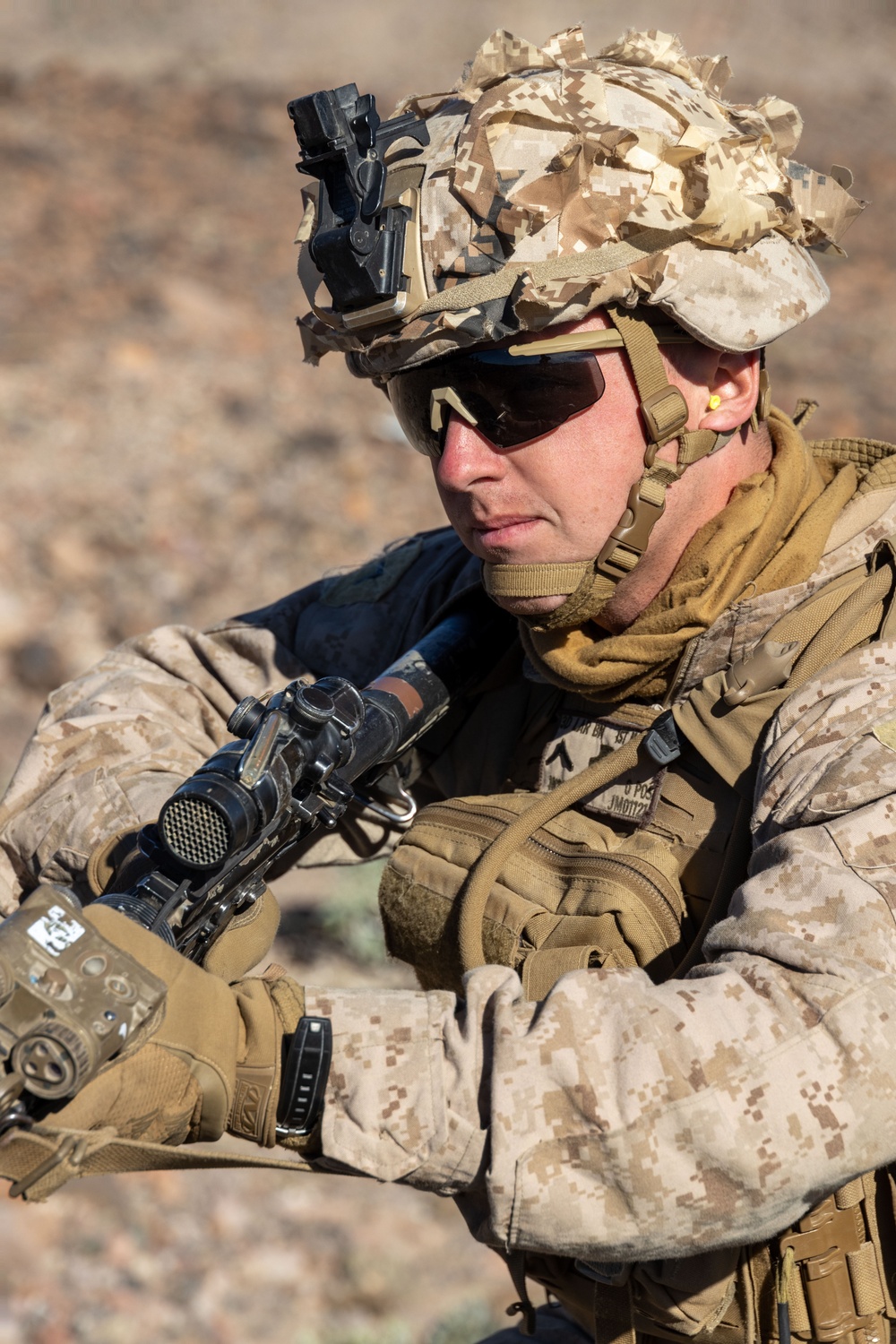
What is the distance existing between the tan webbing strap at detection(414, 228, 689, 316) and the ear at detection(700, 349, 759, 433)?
1.03ft

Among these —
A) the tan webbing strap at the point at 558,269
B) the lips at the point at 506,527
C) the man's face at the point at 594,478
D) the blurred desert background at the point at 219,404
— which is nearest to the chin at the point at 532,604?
the man's face at the point at 594,478

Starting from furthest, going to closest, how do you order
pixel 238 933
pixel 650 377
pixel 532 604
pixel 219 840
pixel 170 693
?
1. pixel 170 693
2. pixel 532 604
3. pixel 650 377
4. pixel 238 933
5. pixel 219 840

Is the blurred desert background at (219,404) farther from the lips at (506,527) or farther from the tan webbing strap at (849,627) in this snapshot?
the tan webbing strap at (849,627)

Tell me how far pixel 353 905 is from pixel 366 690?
11.2 feet

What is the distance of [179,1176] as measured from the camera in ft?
16.9

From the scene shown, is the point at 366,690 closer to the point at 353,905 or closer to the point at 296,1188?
the point at 296,1188

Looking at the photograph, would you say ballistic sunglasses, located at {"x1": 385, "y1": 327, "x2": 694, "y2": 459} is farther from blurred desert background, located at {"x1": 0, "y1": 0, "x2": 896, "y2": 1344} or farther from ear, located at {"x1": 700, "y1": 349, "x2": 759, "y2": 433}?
blurred desert background, located at {"x1": 0, "y1": 0, "x2": 896, "y2": 1344}

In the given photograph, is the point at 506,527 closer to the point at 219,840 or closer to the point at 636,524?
the point at 636,524

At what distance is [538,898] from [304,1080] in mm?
813

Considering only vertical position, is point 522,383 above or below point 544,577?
above

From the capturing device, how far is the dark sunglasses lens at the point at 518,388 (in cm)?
267

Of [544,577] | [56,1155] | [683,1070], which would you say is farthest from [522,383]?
[56,1155]

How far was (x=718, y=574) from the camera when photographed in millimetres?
2744

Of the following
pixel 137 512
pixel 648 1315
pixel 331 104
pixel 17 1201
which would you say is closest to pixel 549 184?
pixel 331 104
